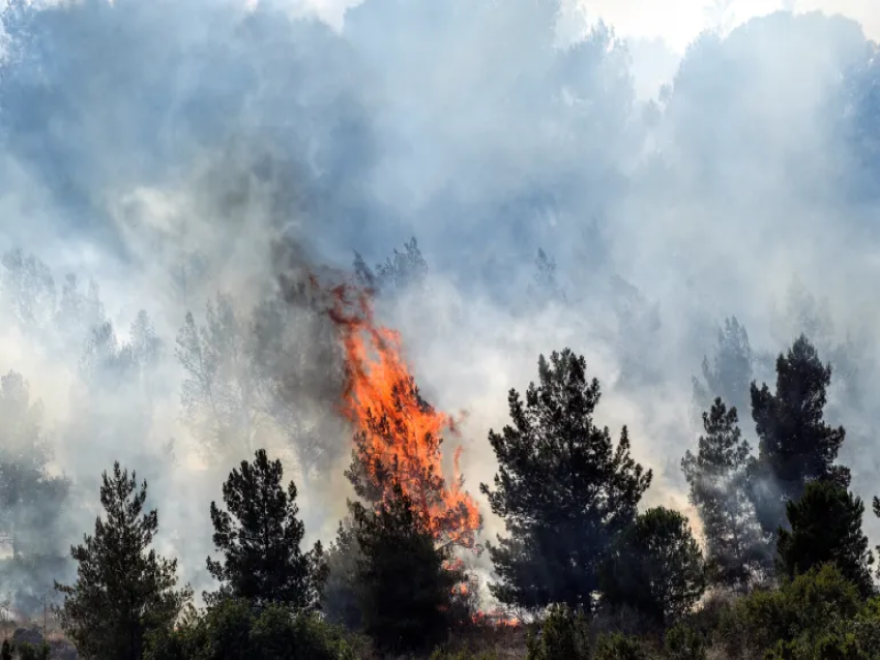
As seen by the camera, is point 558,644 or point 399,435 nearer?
point 558,644

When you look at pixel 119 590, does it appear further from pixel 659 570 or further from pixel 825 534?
pixel 825 534

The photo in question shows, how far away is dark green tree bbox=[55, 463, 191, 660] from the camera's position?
24781 millimetres

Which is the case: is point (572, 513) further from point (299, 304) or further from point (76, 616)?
point (299, 304)

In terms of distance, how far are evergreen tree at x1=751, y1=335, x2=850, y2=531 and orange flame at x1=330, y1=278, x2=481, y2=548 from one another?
54.1 ft

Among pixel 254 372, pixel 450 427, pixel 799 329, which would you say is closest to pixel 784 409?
pixel 450 427

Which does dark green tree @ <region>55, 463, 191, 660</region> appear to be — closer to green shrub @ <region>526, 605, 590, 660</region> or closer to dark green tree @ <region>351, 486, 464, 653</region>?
dark green tree @ <region>351, 486, 464, 653</region>

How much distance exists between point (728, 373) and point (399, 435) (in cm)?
6423

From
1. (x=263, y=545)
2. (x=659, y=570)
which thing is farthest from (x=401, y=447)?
(x=659, y=570)

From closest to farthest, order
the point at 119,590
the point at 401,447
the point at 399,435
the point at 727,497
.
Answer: the point at 119,590 → the point at 727,497 → the point at 401,447 → the point at 399,435

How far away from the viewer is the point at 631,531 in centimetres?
2814

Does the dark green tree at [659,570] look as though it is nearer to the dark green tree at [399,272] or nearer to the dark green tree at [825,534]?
the dark green tree at [825,534]

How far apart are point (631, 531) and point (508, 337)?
64.4 metres

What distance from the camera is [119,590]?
992 inches

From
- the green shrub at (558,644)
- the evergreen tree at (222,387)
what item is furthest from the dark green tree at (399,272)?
the green shrub at (558,644)
